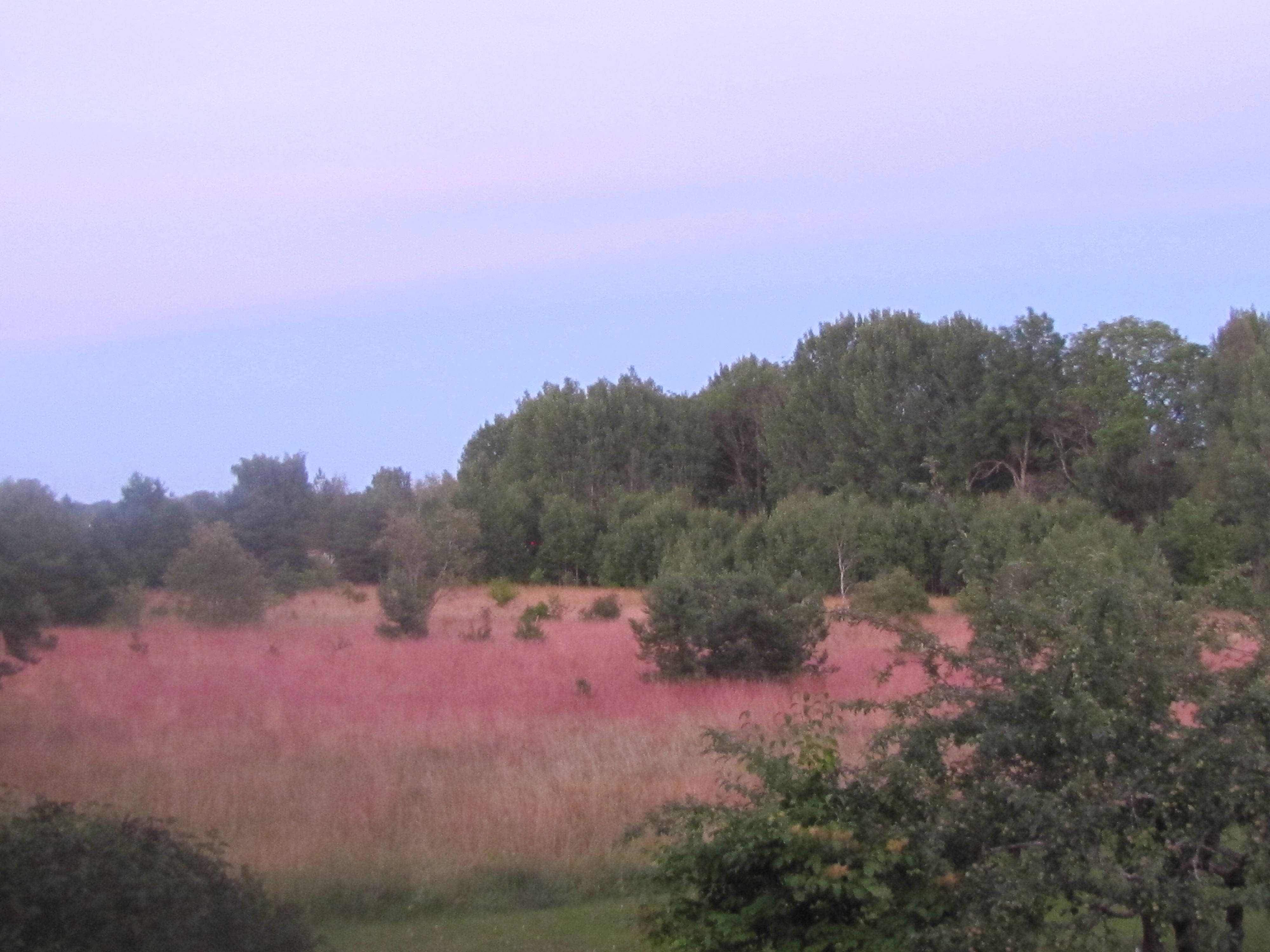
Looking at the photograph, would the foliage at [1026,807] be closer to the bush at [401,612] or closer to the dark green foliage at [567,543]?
the bush at [401,612]

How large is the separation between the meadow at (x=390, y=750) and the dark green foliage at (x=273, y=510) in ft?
87.6

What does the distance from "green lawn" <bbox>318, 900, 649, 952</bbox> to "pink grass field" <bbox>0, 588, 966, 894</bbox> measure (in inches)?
20.4

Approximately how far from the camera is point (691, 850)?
18.1 feet

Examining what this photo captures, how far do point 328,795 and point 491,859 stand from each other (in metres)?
2.31

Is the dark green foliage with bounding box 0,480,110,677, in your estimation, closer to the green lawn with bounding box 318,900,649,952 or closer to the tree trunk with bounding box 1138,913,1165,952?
the green lawn with bounding box 318,900,649,952

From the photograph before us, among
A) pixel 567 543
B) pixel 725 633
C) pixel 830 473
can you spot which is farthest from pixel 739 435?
pixel 725 633

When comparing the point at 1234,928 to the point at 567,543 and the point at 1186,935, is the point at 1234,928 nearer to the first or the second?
the point at 1186,935

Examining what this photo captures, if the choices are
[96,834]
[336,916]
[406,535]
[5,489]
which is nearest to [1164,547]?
[406,535]

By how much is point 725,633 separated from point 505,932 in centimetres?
1135

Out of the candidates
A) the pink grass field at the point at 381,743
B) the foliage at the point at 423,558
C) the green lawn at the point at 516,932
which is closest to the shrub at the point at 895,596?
the pink grass field at the point at 381,743

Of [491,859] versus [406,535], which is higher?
[406,535]

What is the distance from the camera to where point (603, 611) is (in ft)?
110

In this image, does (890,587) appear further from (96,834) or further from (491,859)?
(96,834)

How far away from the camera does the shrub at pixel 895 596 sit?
1099 inches
